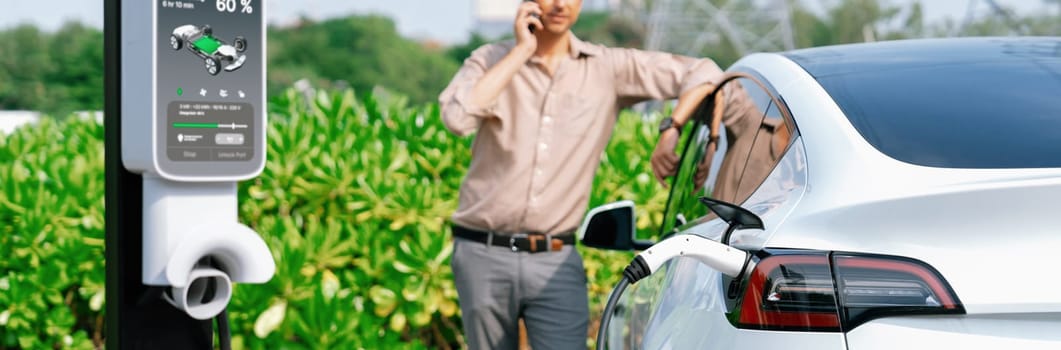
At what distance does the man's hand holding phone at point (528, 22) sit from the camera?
3.91m

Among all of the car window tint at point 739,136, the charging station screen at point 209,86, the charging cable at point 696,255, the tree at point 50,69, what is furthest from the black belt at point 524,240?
the tree at point 50,69

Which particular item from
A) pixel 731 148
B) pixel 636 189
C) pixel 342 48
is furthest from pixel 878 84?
pixel 342 48

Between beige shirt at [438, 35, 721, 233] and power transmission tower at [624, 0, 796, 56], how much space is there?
7721 cm

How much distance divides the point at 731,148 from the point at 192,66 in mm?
1273

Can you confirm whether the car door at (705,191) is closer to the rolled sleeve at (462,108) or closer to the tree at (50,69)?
the rolled sleeve at (462,108)

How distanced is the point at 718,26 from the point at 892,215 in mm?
97085

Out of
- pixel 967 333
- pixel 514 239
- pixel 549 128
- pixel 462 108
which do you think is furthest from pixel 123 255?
pixel 967 333

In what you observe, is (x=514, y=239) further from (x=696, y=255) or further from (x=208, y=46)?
(x=696, y=255)

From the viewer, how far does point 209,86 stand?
2990 mm

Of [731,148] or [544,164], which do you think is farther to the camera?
[544,164]

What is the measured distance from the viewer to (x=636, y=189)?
18.7 ft

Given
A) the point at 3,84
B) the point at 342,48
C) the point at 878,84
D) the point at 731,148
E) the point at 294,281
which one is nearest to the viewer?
the point at 878,84

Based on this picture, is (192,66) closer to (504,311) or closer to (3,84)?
(504,311)

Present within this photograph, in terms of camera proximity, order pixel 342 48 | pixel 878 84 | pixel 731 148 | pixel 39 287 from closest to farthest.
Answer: pixel 878 84, pixel 731 148, pixel 39 287, pixel 342 48
